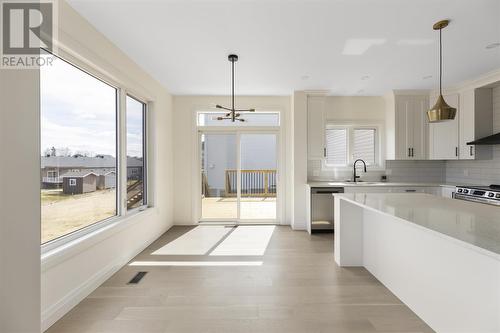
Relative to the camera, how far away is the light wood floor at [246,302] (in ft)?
6.86

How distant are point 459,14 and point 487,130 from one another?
2.95 metres

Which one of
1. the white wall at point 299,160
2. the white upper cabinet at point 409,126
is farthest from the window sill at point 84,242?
the white upper cabinet at point 409,126

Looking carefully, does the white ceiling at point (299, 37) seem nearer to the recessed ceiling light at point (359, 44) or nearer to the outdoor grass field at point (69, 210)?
the recessed ceiling light at point (359, 44)

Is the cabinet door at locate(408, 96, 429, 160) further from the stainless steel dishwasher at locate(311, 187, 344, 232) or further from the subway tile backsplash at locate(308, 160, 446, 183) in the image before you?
the stainless steel dishwasher at locate(311, 187, 344, 232)

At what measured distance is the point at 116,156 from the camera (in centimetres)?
337

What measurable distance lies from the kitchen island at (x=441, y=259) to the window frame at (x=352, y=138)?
101 inches

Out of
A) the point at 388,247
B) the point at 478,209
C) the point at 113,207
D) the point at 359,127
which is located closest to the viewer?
the point at 478,209

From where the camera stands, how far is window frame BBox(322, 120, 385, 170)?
547cm

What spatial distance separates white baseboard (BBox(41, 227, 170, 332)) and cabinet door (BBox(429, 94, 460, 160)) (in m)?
5.62

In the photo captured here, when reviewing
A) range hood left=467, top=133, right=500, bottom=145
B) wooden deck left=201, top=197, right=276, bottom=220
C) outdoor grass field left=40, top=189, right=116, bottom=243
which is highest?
range hood left=467, top=133, right=500, bottom=145

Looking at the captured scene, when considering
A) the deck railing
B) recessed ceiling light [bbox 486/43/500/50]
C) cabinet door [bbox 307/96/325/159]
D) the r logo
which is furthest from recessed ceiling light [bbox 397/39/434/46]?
the r logo

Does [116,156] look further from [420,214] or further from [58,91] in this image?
[420,214]

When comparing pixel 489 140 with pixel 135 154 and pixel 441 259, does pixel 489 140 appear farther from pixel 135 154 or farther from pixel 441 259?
pixel 135 154

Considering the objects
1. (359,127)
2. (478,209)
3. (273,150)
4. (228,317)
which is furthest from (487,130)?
(228,317)
